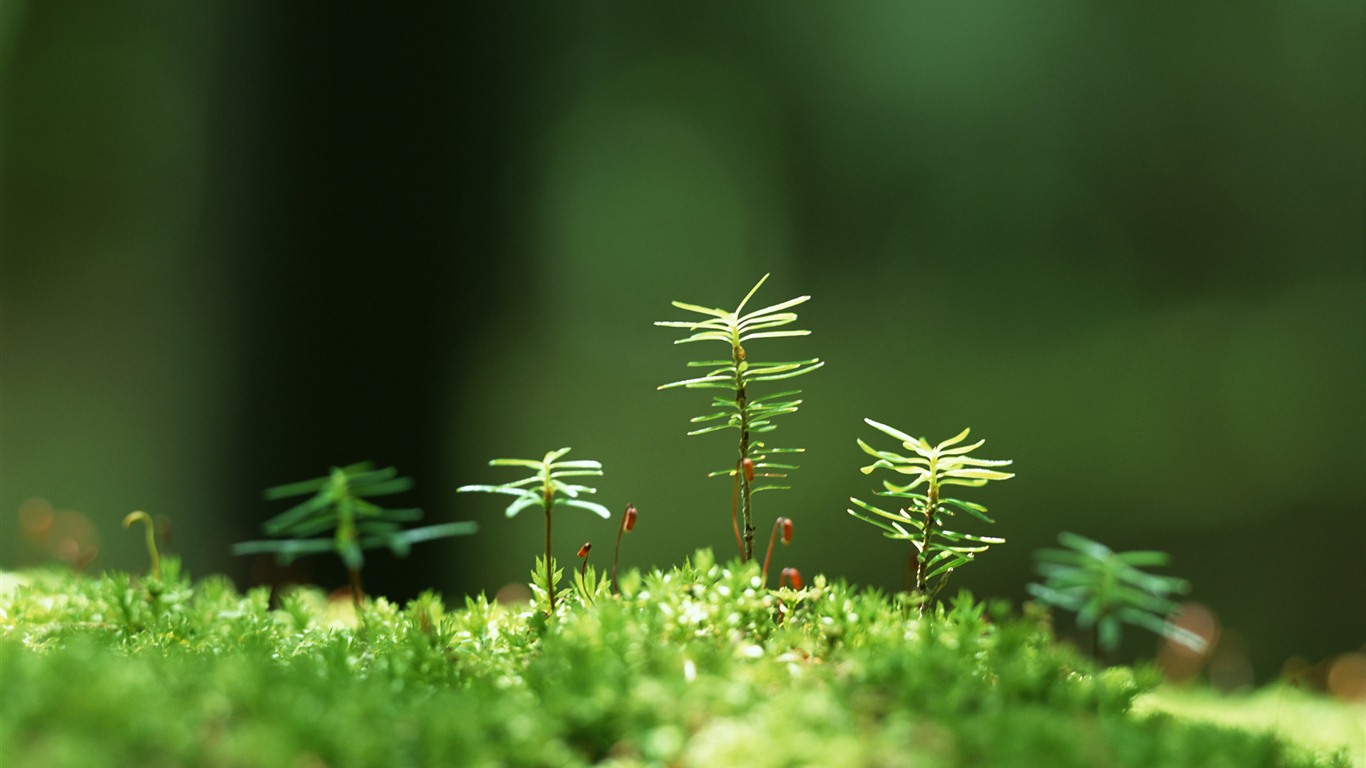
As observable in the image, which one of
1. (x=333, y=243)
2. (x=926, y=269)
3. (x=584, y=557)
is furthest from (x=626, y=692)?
(x=926, y=269)

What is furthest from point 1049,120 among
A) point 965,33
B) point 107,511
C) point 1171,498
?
point 107,511

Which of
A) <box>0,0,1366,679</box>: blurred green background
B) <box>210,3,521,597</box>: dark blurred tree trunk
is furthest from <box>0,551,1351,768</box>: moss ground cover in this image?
<box>0,0,1366,679</box>: blurred green background

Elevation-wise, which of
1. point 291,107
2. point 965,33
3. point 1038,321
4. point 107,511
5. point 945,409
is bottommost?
point 107,511

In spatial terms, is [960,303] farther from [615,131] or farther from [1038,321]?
[615,131]

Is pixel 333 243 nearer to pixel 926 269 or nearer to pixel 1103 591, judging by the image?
pixel 1103 591

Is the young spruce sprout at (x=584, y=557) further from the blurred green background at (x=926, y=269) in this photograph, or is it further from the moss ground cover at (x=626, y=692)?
the blurred green background at (x=926, y=269)

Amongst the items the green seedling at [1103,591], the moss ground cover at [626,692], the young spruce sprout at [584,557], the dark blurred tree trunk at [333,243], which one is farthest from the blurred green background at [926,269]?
the green seedling at [1103,591]

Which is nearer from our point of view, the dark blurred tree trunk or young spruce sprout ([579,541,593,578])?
young spruce sprout ([579,541,593,578])

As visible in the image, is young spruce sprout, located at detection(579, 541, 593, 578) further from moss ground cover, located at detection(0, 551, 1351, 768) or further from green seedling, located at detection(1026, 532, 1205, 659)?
green seedling, located at detection(1026, 532, 1205, 659)
